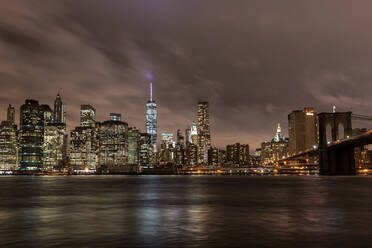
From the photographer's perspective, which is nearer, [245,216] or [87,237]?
[87,237]

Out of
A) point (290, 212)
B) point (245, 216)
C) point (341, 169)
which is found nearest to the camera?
point (245, 216)

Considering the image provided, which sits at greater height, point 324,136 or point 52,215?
point 324,136

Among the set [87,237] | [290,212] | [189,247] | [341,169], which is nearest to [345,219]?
[290,212]

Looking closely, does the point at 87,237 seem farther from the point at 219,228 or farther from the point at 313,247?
the point at 313,247

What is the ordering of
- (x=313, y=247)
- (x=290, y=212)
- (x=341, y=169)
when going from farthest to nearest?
(x=341, y=169), (x=290, y=212), (x=313, y=247)

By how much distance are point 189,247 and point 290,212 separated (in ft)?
45.8

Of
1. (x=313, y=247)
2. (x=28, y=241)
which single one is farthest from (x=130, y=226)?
(x=313, y=247)

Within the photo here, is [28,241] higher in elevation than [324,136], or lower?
lower

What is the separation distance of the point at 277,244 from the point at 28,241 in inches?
399

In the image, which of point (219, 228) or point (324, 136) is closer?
point (219, 228)

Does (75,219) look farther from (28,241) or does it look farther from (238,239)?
(238,239)

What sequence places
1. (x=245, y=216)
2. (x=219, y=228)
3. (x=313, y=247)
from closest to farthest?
(x=313, y=247)
(x=219, y=228)
(x=245, y=216)

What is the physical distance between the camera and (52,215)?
26.4 metres

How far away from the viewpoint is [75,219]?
23.9 m
